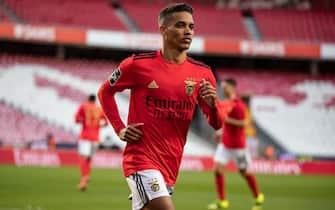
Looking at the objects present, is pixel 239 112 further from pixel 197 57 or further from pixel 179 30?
pixel 197 57

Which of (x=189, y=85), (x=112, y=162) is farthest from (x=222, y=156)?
(x=112, y=162)

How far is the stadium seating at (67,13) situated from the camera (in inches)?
1451

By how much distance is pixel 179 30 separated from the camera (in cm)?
562

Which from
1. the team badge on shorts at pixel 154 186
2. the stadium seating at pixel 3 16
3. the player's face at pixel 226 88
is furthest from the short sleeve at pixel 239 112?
the stadium seating at pixel 3 16

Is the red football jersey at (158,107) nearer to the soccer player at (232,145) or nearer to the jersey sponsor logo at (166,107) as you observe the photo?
the jersey sponsor logo at (166,107)

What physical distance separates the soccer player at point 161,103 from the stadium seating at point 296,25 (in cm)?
3347

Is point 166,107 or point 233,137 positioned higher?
point 166,107

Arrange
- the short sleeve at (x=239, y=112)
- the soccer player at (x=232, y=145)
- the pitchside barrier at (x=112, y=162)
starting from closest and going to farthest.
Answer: the soccer player at (x=232, y=145), the short sleeve at (x=239, y=112), the pitchside barrier at (x=112, y=162)

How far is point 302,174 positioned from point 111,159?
28.7 ft

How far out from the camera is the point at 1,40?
36.5m

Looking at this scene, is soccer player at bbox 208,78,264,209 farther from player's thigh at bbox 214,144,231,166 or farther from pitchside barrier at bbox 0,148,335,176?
pitchside barrier at bbox 0,148,335,176

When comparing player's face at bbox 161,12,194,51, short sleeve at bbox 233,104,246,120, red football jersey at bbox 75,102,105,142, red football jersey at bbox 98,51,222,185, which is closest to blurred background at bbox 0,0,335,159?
red football jersey at bbox 75,102,105,142

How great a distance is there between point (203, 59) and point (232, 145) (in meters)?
26.7

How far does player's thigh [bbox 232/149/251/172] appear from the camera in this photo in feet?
43.9
